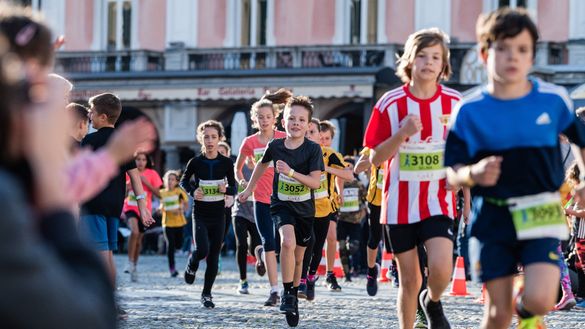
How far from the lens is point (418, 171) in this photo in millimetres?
8609

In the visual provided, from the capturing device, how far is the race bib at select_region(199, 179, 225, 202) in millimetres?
14781

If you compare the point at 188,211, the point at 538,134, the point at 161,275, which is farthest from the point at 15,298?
the point at 188,211

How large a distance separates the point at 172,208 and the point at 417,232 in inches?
590

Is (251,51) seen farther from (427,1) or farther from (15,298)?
(15,298)

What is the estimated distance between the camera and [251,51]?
3997 centimetres

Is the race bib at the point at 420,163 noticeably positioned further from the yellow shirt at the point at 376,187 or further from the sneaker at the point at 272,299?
the yellow shirt at the point at 376,187

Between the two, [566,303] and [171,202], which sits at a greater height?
[171,202]

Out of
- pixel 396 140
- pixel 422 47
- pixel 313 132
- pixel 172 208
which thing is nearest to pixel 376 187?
pixel 313 132

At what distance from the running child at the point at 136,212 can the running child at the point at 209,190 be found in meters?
5.11

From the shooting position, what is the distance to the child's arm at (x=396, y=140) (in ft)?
25.8

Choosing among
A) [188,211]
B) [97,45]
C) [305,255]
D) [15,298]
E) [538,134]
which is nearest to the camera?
[15,298]

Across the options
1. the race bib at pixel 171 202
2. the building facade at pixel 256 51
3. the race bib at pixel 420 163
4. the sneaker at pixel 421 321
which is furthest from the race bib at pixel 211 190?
the building facade at pixel 256 51

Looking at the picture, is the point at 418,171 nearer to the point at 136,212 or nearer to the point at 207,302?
the point at 207,302

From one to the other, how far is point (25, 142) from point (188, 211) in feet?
91.6
